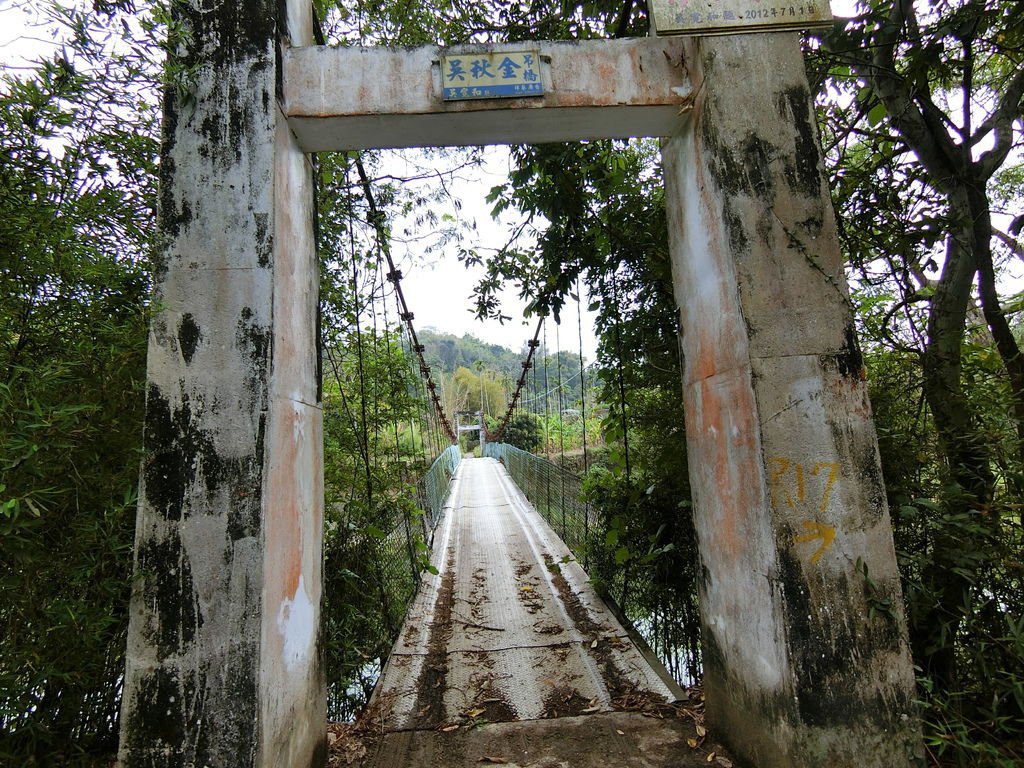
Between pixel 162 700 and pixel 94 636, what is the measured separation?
190 mm

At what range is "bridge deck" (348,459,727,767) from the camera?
56.4 inches

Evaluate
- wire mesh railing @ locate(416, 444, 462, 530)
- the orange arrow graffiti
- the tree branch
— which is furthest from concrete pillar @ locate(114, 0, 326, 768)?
the tree branch

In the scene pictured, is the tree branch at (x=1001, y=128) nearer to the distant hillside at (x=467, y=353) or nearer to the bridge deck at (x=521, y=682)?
the bridge deck at (x=521, y=682)

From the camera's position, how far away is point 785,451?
3.81 ft

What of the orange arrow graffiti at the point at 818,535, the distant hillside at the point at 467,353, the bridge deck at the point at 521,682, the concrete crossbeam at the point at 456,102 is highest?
the distant hillside at the point at 467,353

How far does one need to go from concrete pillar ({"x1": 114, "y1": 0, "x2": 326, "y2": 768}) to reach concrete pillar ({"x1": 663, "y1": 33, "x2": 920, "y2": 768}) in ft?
3.48

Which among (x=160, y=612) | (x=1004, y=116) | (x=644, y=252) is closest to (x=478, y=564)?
(x=644, y=252)

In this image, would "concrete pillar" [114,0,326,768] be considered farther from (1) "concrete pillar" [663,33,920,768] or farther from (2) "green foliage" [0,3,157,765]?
(1) "concrete pillar" [663,33,920,768]

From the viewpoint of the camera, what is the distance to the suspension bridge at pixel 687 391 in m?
1.06

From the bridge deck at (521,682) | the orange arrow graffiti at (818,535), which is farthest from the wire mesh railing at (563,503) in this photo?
the orange arrow graffiti at (818,535)

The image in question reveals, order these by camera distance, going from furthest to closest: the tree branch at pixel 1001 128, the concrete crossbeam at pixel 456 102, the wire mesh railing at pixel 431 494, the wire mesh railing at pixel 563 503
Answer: the wire mesh railing at pixel 431 494 < the wire mesh railing at pixel 563 503 < the tree branch at pixel 1001 128 < the concrete crossbeam at pixel 456 102

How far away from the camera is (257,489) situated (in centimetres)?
109

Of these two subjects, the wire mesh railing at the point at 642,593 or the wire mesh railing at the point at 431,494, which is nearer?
the wire mesh railing at the point at 642,593

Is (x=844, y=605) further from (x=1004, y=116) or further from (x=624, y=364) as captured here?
(x=1004, y=116)
